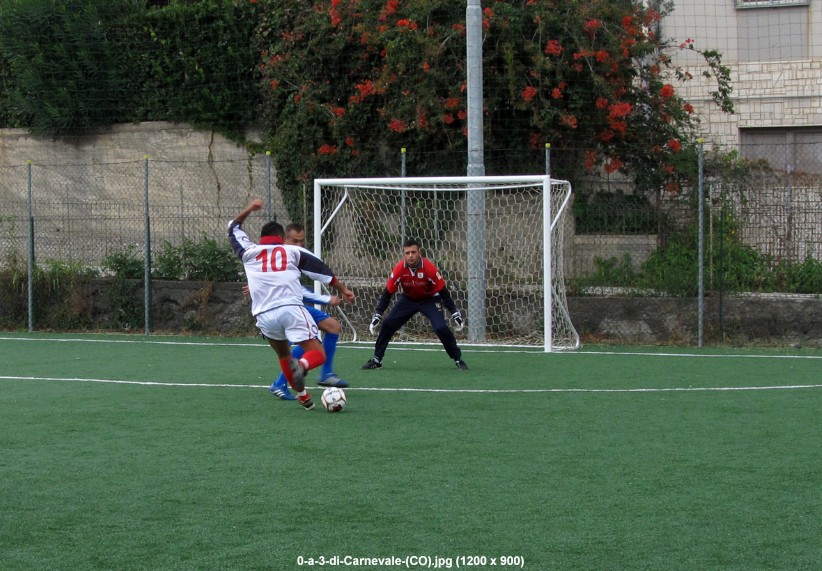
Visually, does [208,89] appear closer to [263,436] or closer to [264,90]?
[264,90]

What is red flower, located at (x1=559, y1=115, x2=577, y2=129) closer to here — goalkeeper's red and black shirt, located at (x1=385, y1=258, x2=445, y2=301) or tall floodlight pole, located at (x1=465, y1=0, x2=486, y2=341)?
tall floodlight pole, located at (x1=465, y1=0, x2=486, y2=341)

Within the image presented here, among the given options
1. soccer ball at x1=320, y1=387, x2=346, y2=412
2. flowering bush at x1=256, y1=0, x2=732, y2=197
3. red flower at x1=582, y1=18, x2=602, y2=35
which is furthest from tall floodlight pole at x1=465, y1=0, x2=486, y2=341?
soccer ball at x1=320, y1=387, x2=346, y2=412

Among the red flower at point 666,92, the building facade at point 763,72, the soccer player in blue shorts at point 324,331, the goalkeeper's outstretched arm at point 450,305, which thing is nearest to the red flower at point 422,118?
the red flower at point 666,92

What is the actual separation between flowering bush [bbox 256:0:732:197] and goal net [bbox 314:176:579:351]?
892mm

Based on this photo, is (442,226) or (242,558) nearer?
(242,558)

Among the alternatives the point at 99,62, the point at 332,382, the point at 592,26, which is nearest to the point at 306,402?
the point at 332,382

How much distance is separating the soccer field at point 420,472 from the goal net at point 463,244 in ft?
12.8

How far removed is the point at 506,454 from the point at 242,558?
2557 mm

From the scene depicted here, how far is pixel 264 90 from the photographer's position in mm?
18875

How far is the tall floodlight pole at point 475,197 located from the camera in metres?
14.9

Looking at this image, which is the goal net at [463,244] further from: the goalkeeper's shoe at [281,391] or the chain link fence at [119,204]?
the goalkeeper's shoe at [281,391]

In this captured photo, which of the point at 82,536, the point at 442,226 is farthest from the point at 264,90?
the point at 82,536

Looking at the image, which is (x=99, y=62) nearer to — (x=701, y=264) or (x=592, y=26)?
(x=592, y=26)

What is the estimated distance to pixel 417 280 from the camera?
39.7 feet
